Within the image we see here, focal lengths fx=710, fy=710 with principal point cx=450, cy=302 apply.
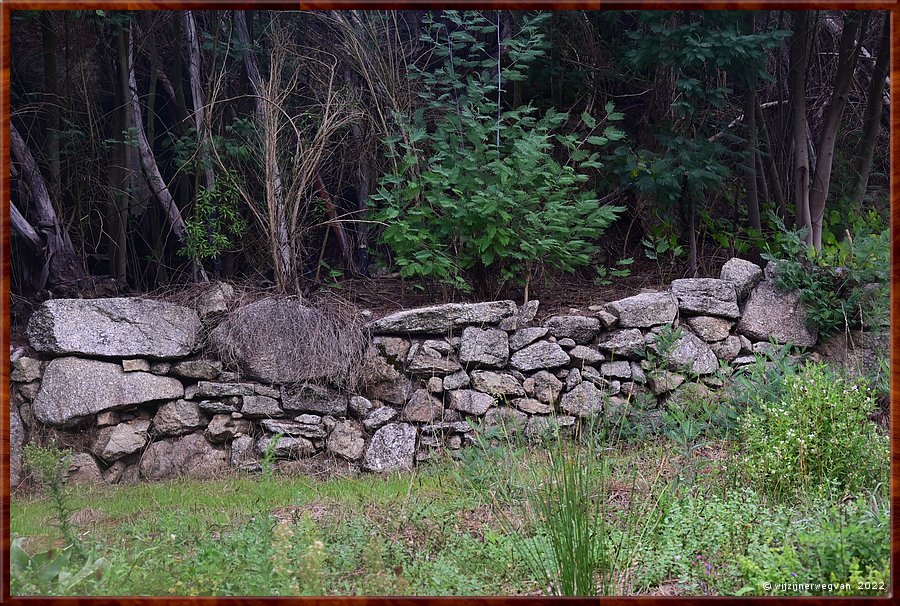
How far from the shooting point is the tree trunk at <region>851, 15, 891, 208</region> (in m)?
6.31

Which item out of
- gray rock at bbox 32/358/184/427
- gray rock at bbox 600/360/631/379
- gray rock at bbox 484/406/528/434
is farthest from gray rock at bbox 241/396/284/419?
gray rock at bbox 600/360/631/379

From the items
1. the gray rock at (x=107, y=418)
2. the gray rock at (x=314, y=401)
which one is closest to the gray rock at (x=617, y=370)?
the gray rock at (x=314, y=401)

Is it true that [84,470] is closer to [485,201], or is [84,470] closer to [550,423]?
[550,423]

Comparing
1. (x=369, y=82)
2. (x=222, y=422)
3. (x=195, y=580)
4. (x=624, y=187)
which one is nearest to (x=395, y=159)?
(x=369, y=82)

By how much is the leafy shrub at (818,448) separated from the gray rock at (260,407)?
10.1ft

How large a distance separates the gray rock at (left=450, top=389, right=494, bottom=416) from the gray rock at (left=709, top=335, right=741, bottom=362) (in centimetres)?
177

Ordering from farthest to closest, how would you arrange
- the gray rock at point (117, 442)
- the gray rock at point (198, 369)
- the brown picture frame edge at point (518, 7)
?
the gray rock at point (198, 369)
the gray rock at point (117, 442)
the brown picture frame edge at point (518, 7)

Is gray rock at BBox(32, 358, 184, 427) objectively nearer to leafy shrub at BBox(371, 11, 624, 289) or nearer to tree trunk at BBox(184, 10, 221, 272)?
tree trunk at BBox(184, 10, 221, 272)

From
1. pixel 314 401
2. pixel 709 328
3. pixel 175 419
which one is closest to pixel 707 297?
pixel 709 328

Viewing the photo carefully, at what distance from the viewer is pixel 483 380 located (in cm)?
510

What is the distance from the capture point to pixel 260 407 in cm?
496

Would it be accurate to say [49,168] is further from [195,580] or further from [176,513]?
[195,580]

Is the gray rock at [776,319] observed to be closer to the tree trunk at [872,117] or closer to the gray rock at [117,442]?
the tree trunk at [872,117]

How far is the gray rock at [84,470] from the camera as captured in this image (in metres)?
4.71
